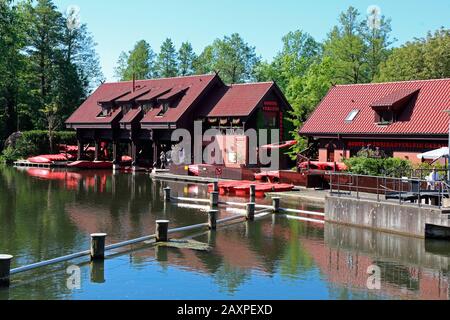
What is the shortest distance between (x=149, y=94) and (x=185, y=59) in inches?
1450

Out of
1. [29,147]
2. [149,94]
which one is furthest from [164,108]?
[29,147]

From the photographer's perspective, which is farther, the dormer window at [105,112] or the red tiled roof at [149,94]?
the dormer window at [105,112]

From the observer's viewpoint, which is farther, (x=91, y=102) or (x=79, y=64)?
(x=79, y=64)

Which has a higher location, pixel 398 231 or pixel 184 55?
pixel 184 55

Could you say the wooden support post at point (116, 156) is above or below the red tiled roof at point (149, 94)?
below

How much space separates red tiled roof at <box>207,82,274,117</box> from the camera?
168 ft

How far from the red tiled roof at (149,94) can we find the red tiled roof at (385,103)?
13944mm

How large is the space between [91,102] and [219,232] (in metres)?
44.8

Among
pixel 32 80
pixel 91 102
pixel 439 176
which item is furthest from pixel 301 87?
pixel 32 80

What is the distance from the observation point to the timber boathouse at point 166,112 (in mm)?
52000

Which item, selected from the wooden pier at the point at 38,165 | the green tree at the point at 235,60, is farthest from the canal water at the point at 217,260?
the green tree at the point at 235,60

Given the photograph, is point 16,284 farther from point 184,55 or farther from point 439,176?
point 184,55

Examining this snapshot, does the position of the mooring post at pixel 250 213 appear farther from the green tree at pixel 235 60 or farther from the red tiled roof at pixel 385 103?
the green tree at pixel 235 60

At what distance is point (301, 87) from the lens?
55.3m
